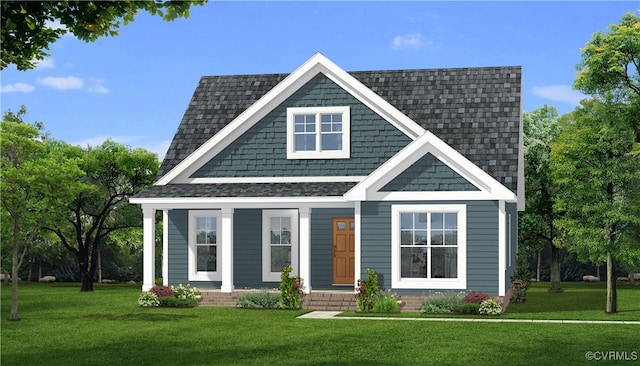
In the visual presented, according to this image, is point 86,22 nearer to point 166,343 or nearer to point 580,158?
point 166,343

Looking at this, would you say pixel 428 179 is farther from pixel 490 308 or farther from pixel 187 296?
pixel 187 296

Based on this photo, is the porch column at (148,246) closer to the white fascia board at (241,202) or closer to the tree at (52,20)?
the white fascia board at (241,202)

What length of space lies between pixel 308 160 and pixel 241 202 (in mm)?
3015

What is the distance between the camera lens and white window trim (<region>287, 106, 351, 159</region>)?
28.5 meters

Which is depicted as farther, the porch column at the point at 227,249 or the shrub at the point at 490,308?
the porch column at the point at 227,249

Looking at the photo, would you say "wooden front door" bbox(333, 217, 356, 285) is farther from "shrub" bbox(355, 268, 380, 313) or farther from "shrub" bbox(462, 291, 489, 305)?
"shrub" bbox(462, 291, 489, 305)

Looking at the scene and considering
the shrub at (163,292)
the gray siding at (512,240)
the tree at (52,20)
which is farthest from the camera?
the gray siding at (512,240)

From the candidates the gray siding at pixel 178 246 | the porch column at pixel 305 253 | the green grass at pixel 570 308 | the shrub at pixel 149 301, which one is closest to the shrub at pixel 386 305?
the green grass at pixel 570 308

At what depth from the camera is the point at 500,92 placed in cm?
2925

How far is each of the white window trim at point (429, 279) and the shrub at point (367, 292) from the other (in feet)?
2.31

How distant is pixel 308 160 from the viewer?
28.8m

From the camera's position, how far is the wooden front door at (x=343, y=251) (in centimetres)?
2844

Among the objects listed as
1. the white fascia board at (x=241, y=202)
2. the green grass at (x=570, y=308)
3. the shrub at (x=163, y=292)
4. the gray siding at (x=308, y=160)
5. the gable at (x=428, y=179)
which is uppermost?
the gray siding at (x=308, y=160)

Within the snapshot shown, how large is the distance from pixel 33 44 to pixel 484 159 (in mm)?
15396
